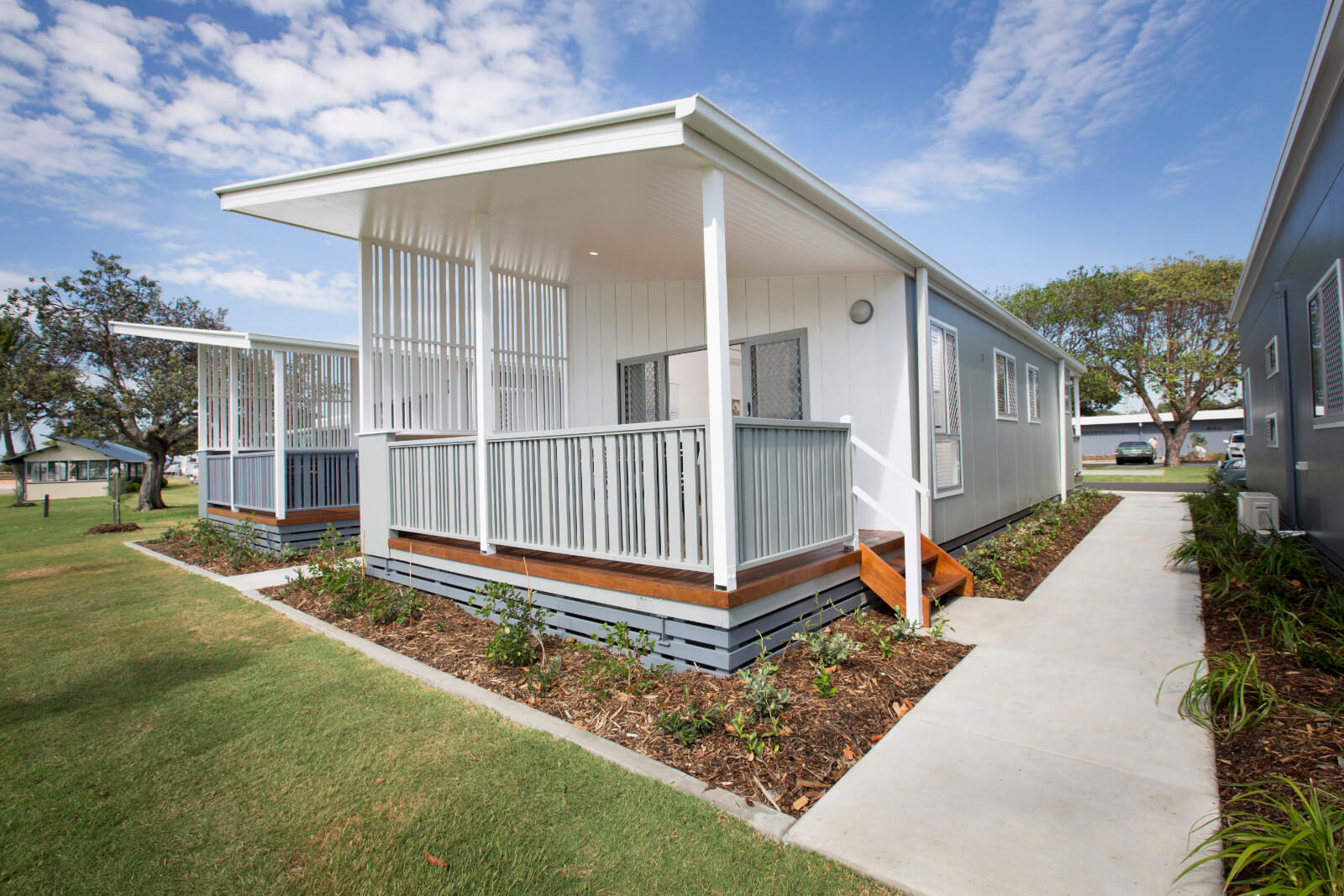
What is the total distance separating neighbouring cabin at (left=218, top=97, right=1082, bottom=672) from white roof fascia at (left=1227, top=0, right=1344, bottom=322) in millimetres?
2614

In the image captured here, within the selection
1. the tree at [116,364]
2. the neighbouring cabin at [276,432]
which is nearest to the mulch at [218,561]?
the neighbouring cabin at [276,432]

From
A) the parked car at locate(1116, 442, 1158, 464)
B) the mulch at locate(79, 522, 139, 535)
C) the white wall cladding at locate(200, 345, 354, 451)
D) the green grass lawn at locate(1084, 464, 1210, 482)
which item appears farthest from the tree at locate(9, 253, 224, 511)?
the parked car at locate(1116, 442, 1158, 464)

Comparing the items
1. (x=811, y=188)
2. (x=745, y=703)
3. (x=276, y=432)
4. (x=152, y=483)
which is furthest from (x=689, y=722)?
(x=152, y=483)

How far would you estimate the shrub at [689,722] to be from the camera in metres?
2.99

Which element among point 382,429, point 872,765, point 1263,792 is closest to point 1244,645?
point 1263,792

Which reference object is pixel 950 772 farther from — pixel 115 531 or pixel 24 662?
pixel 115 531

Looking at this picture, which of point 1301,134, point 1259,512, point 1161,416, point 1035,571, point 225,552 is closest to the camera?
point 1301,134

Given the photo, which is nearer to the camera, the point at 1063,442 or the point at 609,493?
the point at 609,493

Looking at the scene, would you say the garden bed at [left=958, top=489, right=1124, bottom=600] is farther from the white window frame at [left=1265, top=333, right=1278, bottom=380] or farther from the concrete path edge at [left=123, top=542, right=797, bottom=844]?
the concrete path edge at [left=123, top=542, right=797, bottom=844]

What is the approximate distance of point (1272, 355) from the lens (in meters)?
7.62

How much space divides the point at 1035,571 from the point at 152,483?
21.4 m

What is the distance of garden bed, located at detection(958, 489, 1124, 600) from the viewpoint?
6.07 m

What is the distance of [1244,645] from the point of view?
4.02 meters

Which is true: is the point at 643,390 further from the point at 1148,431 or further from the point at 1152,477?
the point at 1148,431
